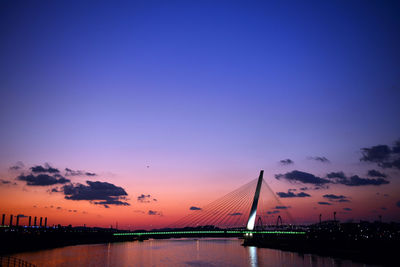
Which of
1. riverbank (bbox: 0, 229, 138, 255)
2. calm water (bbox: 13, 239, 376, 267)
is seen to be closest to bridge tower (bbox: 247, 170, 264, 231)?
calm water (bbox: 13, 239, 376, 267)

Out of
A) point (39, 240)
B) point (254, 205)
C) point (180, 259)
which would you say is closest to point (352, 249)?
point (254, 205)

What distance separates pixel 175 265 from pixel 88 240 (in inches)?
3741

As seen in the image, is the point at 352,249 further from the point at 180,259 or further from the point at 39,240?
the point at 39,240

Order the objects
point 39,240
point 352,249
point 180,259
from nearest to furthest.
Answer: point 352,249, point 180,259, point 39,240

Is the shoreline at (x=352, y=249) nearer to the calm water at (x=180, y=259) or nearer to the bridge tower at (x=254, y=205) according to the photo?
the calm water at (x=180, y=259)

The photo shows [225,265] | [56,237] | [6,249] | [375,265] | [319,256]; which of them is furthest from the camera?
[56,237]

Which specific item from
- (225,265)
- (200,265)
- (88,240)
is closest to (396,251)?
(225,265)

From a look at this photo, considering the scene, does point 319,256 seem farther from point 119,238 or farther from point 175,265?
point 119,238

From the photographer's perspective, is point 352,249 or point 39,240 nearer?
point 352,249

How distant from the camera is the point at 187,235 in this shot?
285 ft

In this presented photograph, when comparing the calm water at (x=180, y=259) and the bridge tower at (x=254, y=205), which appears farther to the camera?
the bridge tower at (x=254, y=205)

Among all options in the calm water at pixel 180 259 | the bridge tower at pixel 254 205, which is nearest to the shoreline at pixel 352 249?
the calm water at pixel 180 259

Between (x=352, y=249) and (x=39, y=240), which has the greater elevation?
(x=352, y=249)

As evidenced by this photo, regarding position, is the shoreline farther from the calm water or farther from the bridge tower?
the bridge tower
